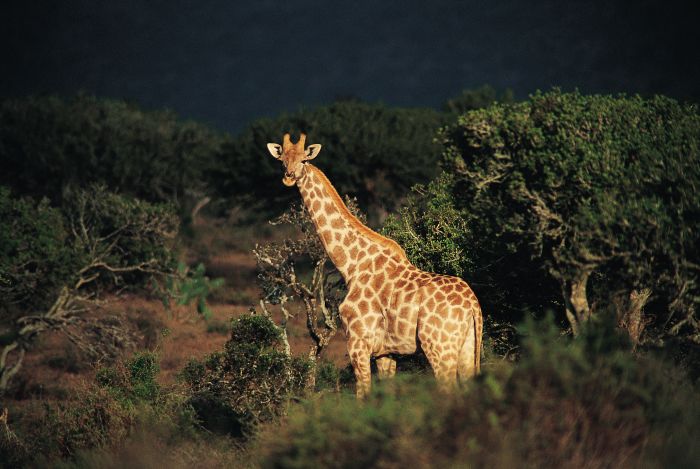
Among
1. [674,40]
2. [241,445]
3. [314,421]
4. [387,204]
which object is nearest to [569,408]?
[314,421]

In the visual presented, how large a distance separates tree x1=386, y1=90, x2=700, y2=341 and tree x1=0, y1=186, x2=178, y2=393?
11752mm

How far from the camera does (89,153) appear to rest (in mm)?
46375

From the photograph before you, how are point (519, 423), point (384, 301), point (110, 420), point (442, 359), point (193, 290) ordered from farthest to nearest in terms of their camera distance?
point (193, 290)
point (110, 420)
point (384, 301)
point (442, 359)
point (519, 423)

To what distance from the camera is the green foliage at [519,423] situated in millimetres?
8445

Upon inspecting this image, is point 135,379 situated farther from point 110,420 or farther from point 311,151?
point 311,151

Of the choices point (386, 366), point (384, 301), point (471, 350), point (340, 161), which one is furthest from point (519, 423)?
point (340, 161)

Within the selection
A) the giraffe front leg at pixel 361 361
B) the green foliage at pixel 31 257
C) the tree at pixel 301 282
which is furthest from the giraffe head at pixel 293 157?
the green foliage at pixel 31 257

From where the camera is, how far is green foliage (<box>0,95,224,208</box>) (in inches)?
1801

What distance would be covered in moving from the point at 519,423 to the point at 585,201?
4355mm

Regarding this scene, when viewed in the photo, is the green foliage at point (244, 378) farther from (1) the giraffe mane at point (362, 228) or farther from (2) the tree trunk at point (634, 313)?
(2) the tree trunk at point (634, 313)

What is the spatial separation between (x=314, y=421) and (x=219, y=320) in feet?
74.2

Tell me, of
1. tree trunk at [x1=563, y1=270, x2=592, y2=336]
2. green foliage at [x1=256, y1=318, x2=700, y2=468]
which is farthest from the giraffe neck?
green foliage at [x1=256, y1=318, x2=700, y2=468]

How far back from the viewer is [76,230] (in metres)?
26.2

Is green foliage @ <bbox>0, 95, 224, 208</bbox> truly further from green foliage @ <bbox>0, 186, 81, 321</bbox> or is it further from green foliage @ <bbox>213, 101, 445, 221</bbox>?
green foliage @ <bbox>0, 186, 81, 321</bbox>
